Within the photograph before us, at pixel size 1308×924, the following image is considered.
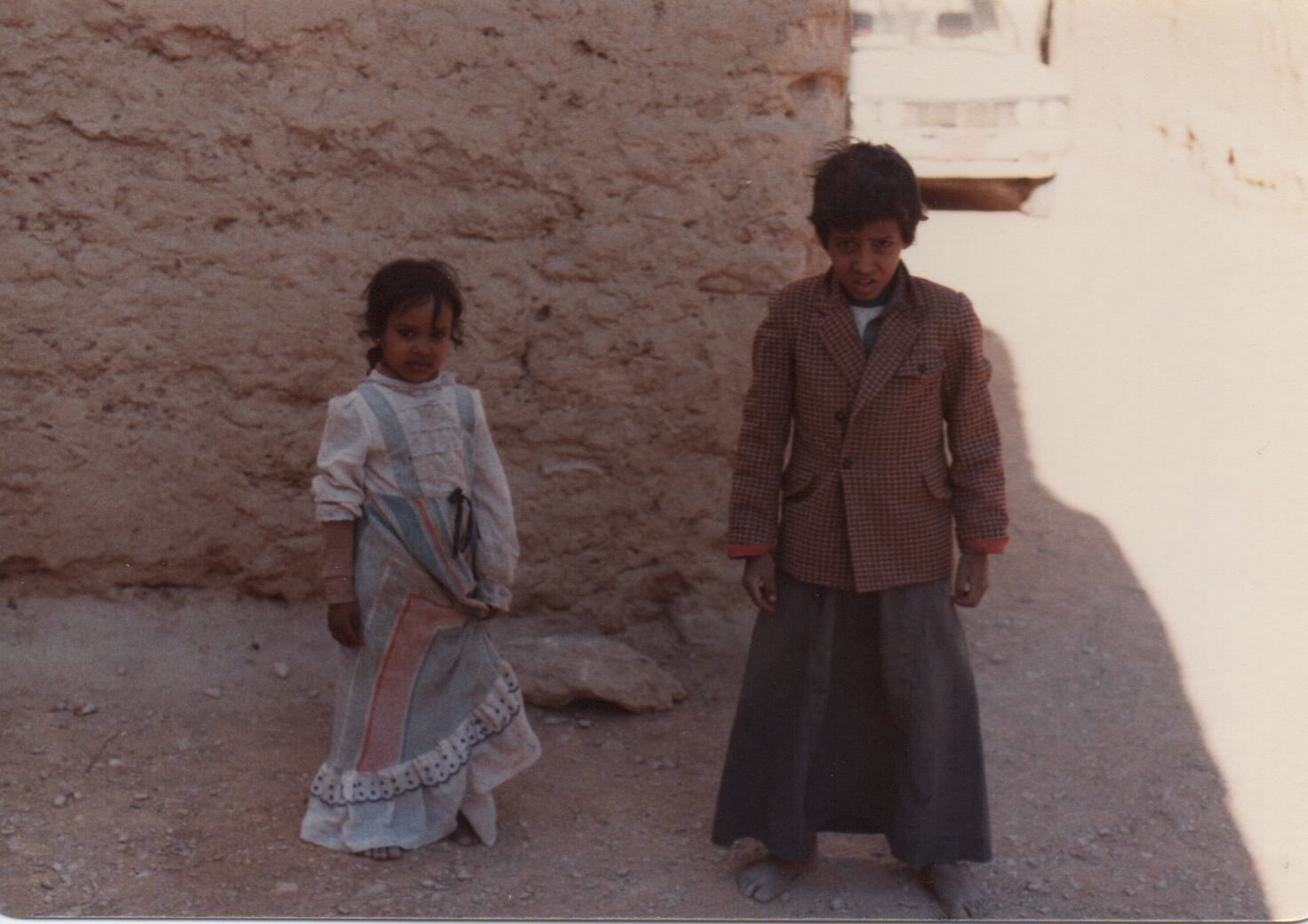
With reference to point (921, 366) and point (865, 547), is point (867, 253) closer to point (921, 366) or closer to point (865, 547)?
point (921, 366)

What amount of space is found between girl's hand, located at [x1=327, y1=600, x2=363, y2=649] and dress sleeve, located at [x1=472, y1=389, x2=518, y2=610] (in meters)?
0.24

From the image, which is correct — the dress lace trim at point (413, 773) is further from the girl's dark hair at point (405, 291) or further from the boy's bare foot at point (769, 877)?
the girl's dark hair at point (405, 291)

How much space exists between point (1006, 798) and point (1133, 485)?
1.66 m

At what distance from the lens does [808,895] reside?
2.55 metres

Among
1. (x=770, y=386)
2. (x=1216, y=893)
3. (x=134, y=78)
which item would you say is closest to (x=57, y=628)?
(x=134, y=78)

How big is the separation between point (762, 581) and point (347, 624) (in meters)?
0.79

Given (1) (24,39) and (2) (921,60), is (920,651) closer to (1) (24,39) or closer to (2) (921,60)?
(1) (24,39)

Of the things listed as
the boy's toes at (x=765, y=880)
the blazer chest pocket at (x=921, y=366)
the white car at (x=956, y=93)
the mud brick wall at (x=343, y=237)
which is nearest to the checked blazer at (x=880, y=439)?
the blazer chest pocket at (x=921, y=366)

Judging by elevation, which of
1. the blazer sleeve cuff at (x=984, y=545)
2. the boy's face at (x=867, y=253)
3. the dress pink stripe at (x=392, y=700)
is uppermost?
the boy's face at (x=867, y=253)

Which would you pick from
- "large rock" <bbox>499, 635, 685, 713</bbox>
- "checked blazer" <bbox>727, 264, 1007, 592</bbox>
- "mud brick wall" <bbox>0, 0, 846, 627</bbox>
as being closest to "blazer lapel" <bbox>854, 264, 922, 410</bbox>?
"checked blazer" <bbox>727, 264, 1007, 592</bbox>

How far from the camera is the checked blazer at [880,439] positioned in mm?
2389

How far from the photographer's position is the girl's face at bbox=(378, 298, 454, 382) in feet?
8.27

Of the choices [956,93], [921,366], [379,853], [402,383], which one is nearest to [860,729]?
[921,366]

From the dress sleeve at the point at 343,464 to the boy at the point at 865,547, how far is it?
71 cm
